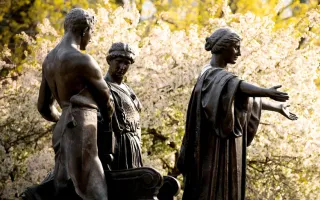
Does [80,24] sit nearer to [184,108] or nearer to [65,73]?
[65,73]

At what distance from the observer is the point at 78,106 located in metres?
9.56

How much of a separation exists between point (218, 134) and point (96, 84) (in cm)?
144

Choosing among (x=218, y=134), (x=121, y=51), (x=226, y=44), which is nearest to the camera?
(x=218, y=134)

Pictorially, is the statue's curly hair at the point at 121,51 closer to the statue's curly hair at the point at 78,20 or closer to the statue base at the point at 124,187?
the statue's curly hair at the point at 78,20

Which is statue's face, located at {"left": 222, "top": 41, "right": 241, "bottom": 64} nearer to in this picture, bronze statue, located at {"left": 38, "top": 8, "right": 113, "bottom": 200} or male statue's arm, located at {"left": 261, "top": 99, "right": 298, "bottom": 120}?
male statue's arm, located at {"left": 261, "top": 99, "right": 298, "bottom": 120}

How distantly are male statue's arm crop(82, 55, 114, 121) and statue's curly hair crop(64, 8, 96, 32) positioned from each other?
415mm

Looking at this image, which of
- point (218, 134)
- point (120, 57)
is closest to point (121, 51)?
point (120, 57)

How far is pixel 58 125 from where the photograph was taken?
9.79 m

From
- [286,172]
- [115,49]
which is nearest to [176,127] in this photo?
[286,172]

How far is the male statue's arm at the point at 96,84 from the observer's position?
31.4 feet

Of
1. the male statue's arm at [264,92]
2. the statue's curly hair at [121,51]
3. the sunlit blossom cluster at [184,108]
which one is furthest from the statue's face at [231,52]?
the sunlit blossom cluster at [184,108]

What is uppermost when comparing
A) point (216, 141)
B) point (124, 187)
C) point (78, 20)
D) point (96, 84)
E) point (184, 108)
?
point (184, 108)

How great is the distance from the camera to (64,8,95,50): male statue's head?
9828 mm

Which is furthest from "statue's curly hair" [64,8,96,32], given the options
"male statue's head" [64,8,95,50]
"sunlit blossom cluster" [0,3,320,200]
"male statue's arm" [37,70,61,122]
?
"sunlit blossom cluster" [0,3,320,200]
